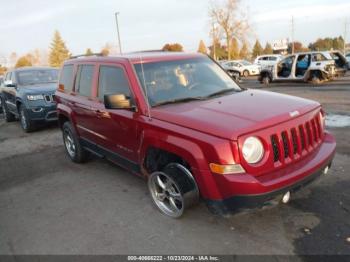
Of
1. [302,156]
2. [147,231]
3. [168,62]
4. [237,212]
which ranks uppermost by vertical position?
[168,62]

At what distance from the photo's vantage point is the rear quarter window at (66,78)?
581cm

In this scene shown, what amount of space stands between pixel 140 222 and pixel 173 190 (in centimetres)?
56

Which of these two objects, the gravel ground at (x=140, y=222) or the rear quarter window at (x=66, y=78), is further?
the rear quarter window at (x=66, y=78)

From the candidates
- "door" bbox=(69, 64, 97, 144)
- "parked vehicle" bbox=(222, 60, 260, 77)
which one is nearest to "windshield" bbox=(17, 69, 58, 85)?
"door" bbox=(69, 64, 97, 144)

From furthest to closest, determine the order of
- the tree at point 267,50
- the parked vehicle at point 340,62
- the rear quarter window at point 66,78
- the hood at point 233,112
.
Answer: the tree at point 267,50
the parked vehicle at point 340,62
the rear quarter window at point 66,78
the hood at point 233,112

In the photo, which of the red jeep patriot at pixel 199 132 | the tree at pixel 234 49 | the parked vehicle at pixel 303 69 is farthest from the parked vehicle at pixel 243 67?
the red jeep patriot at pixel 199 132

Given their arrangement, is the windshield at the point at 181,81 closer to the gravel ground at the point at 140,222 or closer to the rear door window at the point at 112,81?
the rear door window at the point at 112,81

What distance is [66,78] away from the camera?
6105 mm

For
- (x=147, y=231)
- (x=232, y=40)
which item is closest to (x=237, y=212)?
(x=147, y=231)

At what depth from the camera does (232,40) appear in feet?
146

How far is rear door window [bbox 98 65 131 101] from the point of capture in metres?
4.16

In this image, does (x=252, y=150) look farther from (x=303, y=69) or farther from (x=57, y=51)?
(x=57, y=51)

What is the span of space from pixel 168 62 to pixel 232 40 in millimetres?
42655

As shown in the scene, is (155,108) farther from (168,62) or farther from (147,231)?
(147,231)
